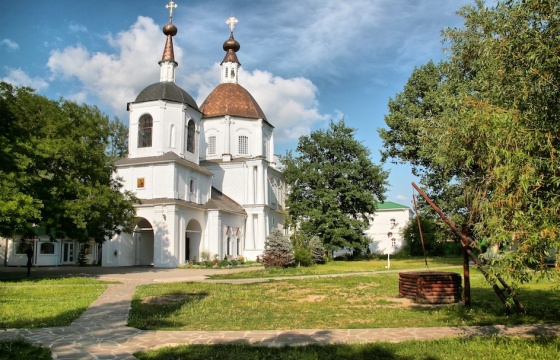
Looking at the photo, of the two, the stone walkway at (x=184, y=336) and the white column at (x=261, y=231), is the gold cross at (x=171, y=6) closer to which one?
the white column at (x=261, y=231)

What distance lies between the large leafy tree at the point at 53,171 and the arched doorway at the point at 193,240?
10.8m

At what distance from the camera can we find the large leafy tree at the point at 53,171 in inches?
728

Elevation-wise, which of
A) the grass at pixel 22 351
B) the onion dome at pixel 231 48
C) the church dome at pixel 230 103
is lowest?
the grass at pixel 22 351

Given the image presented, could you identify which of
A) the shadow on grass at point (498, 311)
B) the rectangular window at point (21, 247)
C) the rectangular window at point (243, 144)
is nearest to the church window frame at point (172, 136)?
the rectangular window at point (243, 144)

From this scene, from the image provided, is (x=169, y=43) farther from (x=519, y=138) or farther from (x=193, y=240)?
(x=519, y=138)

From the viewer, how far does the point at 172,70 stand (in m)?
40.0

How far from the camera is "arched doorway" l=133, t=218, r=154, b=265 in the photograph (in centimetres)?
3550

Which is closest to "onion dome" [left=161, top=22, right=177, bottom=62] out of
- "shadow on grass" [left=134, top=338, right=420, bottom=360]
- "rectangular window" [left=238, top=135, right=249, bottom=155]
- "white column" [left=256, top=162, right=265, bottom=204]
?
"rectangular window" [left=238, top=135, right=249, bottom=155]

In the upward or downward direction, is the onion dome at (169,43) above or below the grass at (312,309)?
above

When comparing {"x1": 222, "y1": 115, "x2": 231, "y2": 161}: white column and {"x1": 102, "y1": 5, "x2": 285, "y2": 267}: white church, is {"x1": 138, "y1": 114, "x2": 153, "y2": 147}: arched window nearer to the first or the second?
{"x1": 102, "y1": 5, "x2": 285, "y2": 267}: white church

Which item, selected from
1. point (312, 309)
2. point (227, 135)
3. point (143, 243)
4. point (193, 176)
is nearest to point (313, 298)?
point (312, 309)

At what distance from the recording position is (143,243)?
121 ft

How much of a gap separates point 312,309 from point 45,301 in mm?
7895

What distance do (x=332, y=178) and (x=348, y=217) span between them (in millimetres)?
4018
